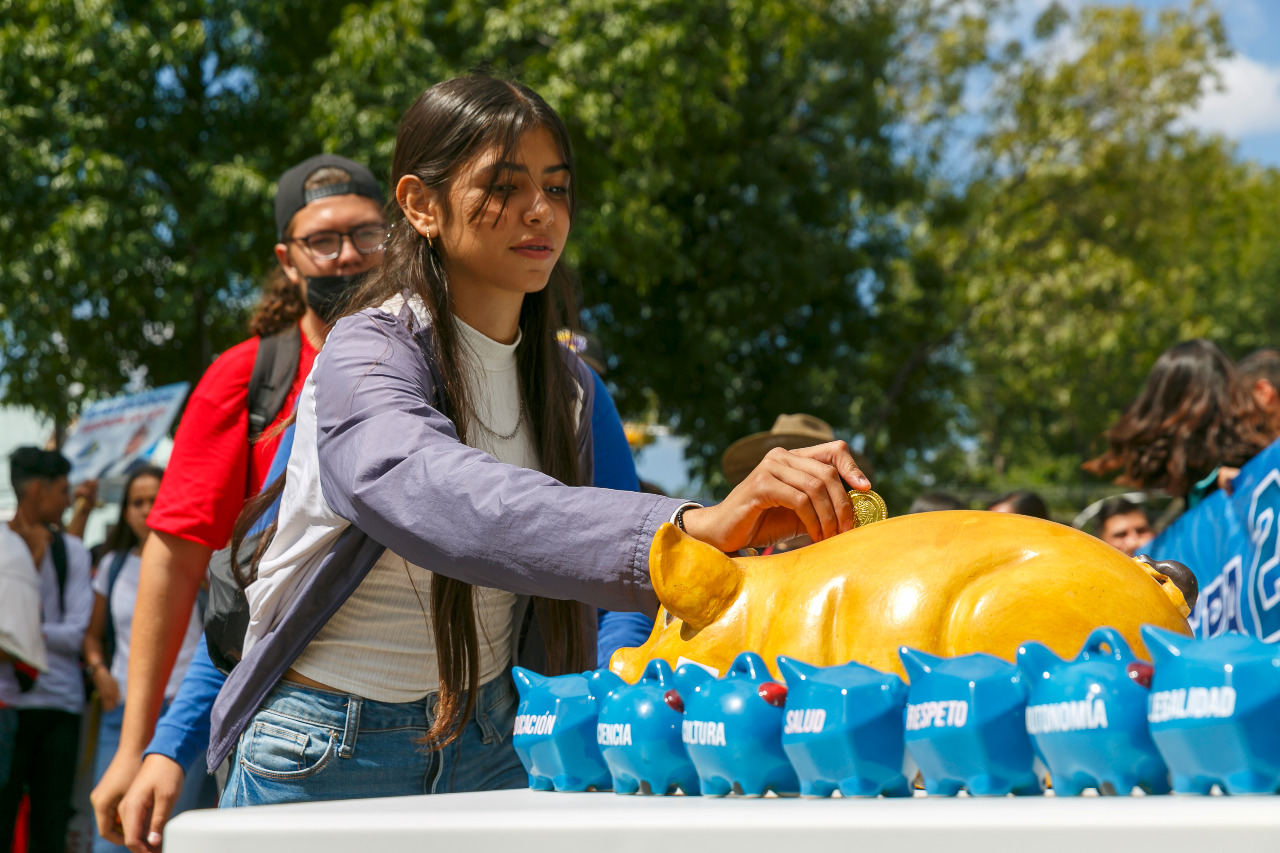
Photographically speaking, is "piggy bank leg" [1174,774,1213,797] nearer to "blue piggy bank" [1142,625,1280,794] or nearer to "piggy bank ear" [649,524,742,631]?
"blue piggy bank" [1142,625,1280,794]

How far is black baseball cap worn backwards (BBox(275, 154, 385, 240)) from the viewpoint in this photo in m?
2.60

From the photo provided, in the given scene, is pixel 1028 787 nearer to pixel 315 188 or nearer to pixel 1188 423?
pixel 315 188

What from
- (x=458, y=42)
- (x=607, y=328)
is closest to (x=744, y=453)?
(x=458, y=42)

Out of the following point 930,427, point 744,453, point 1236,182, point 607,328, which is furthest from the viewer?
point 1236,182

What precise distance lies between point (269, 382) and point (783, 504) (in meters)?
1.39

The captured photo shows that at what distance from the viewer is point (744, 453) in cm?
442

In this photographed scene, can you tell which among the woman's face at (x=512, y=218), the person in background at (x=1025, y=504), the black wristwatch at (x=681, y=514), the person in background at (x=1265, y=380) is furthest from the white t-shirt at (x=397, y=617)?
the person in background at (x=1025, y=504)

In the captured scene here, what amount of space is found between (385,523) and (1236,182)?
3594 centimetres

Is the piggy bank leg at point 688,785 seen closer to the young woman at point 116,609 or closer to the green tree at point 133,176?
the young woman at point 116,609

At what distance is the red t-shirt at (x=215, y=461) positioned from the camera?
2180 mm

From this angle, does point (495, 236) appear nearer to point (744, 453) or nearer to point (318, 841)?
point (318, 841)

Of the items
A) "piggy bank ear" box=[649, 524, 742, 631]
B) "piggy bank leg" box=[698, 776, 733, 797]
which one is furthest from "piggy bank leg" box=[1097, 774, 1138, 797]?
"piggy bank ear" box=[649, 524, 742, 631]

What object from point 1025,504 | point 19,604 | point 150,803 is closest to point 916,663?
point 150,803

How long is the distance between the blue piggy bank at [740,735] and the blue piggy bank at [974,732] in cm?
14
